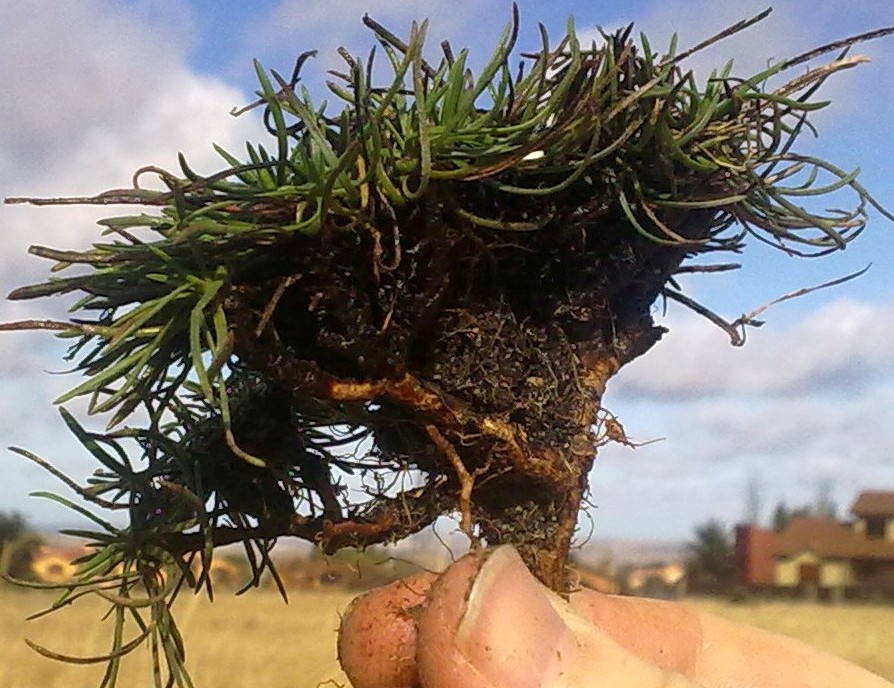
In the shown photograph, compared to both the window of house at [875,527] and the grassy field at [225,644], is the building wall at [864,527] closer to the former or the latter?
the window of house at [875,527]

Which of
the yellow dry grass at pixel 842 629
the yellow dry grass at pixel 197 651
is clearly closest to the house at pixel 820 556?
the yellow dry grass at pixel 842 629

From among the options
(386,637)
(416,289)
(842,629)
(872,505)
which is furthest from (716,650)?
(872,505)

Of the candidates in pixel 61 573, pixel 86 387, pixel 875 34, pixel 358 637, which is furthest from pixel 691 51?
pixel 61 573

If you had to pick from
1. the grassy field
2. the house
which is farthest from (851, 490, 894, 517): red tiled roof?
the grassy field

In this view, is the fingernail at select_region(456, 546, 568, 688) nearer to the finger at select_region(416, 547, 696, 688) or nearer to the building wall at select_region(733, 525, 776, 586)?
the finger at select_region(416, 547, 696, 688)

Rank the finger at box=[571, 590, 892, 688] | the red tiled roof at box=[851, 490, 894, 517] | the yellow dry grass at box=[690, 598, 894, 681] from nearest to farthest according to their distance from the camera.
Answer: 1. the finger at box=[571, 590, 892, 688]
2. the yellow dry grass at box=[690, 598, 894, 681]
3. the red tiled roof at box=[851, 490, 894, 517]

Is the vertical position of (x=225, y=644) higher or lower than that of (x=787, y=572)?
lower

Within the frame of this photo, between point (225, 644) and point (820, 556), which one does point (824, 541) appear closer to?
point (820, 556)
